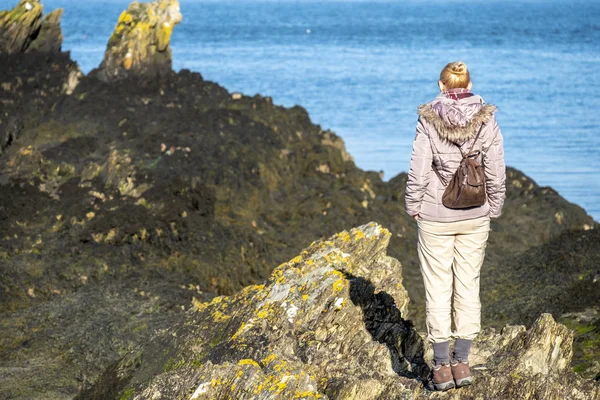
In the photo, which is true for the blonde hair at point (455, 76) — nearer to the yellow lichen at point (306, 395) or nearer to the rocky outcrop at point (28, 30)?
the yellow lichen at point (306, 395)

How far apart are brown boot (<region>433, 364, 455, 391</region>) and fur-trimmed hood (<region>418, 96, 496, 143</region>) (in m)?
2.26

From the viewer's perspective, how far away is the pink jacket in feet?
32.9

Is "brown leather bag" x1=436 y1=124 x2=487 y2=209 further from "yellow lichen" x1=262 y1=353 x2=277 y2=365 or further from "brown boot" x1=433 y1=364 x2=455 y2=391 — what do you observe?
"yellow lichen" x1=262 y1=353 x2=277 y2=365

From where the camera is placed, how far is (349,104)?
8044cm

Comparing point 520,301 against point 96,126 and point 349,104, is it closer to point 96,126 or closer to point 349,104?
point 96,126

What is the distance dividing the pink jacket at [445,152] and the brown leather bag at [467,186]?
2.6 inches

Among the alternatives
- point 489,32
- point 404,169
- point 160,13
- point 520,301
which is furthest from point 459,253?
point 489,32

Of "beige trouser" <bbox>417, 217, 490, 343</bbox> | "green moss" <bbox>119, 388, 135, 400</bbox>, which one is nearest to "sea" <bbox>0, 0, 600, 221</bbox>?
"green moss" <bbox>119, 388, 135, 400</bbox>

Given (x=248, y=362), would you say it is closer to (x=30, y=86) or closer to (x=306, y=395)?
(x=306, y=395)

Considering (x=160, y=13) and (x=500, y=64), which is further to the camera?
(x=500, y=64)

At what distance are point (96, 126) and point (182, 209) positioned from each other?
1149 cm

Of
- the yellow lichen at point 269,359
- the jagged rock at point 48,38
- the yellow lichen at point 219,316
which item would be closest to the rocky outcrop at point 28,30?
the jagged rock at point 48,38

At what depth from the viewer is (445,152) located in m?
10.1

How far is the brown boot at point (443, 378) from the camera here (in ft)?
33.5
